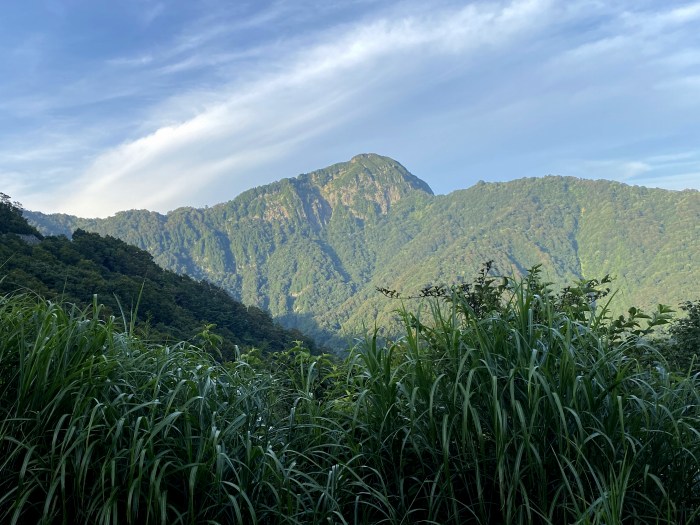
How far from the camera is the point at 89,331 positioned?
2381mm

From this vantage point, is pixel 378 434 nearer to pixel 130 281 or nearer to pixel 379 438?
pixel 379 438

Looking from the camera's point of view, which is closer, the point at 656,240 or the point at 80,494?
the point at 80,494

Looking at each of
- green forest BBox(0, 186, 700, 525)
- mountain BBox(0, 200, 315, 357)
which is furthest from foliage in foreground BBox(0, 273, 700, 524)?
mountain BBox(0, 200, 315, 357)

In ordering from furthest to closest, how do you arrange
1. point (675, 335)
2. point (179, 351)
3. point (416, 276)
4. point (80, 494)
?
point (416, 276) < point (675, 335) < point (179, 351) < point (80, 494)

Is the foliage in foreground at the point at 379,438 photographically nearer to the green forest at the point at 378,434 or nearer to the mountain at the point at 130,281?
the green forest at the point at 378,434

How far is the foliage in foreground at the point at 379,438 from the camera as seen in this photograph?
194 centimetres

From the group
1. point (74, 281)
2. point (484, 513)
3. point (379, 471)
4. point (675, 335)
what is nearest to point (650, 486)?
point (484, 513)

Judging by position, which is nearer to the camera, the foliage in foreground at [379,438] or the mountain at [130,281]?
the foliage in foreground at [379,438]

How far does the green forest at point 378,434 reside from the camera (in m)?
1.95

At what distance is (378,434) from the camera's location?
232 cm

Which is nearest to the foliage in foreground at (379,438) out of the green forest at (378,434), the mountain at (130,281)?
the green forest at (378,434)

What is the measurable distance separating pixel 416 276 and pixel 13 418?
17984 cm

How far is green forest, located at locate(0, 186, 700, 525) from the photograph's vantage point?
195cm

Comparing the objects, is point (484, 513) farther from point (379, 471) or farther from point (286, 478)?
point (286, 478)
